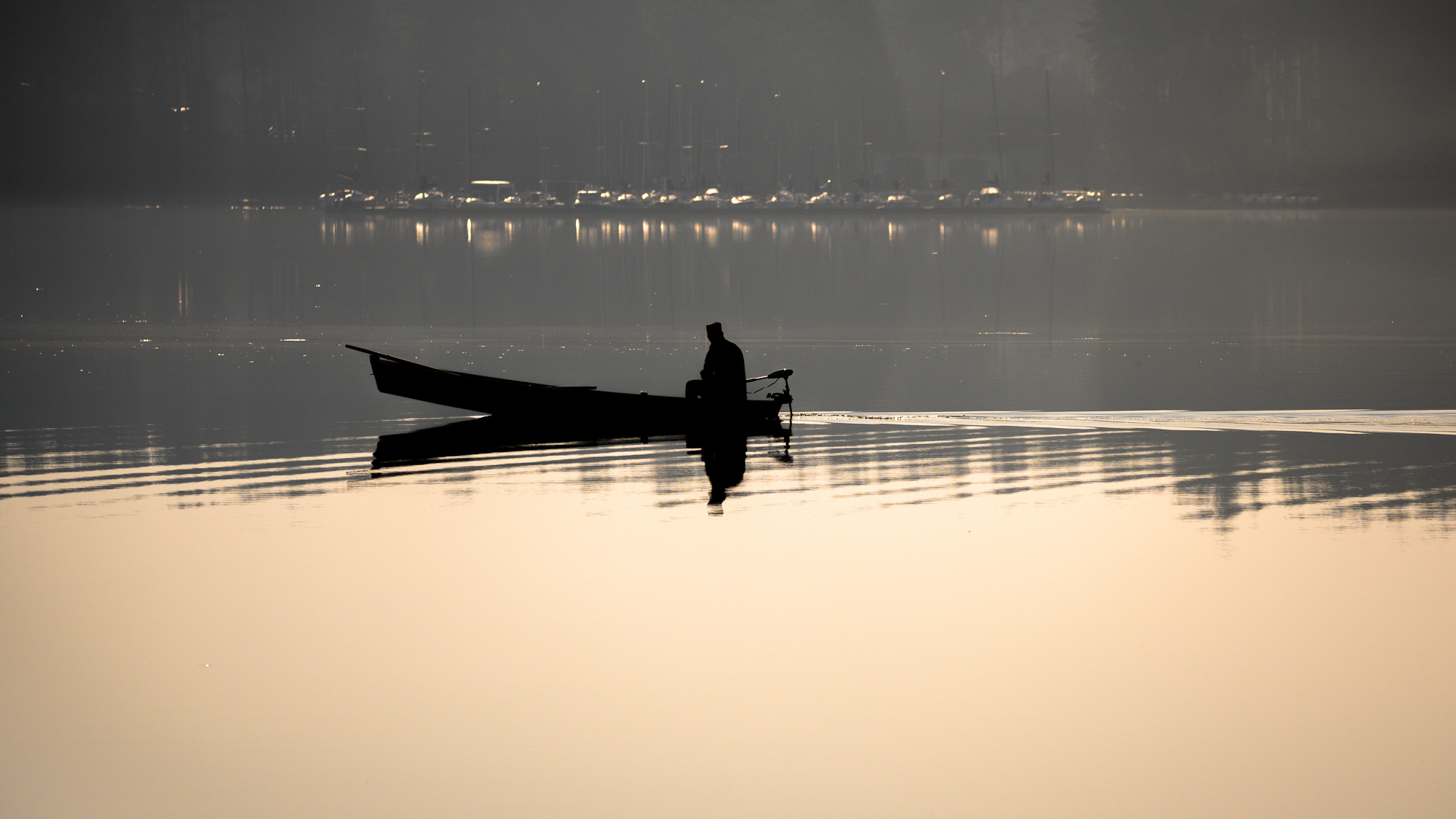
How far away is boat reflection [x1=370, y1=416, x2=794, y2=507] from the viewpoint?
2164cm

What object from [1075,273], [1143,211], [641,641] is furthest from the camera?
[1143,211]

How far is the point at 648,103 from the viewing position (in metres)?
164

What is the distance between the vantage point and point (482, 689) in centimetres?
1148

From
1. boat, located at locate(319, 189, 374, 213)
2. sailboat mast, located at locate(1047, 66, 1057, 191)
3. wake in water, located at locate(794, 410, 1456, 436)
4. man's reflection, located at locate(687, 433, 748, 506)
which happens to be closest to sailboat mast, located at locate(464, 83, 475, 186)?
boat, located at locate(319, 189, 374, 213)

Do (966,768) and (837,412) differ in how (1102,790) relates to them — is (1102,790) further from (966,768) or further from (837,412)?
(837,412)

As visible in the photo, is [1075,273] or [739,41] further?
[739,41]

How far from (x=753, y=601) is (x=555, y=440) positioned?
29.9 ft

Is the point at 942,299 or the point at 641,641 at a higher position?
the point at 942,299

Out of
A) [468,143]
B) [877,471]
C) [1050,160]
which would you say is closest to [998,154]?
[1050,160]

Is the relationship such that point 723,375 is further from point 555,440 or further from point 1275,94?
point 1275,94

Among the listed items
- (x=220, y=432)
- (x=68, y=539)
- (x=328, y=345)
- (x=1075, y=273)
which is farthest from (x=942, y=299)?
(x=68, y=539)

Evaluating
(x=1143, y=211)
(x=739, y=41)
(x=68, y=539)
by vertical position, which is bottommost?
(x=68, y=539)

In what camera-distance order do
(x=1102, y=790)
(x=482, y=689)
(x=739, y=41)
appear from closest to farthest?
(x=1102, y=790) → (x=482, y=689) → (x=739, y=41)

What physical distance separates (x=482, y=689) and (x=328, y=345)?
31082mm
